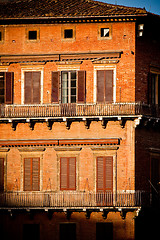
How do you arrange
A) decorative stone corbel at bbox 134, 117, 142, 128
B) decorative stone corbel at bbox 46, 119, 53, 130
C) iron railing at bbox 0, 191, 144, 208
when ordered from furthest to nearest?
decorative stone corbel at bbox 46, 119, 53, 130 < decorative stone corbel at bbox 134, 117, 142, 128 < iron railing at bbox 0, 191, 144, 208

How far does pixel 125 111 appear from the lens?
4219 centimetres

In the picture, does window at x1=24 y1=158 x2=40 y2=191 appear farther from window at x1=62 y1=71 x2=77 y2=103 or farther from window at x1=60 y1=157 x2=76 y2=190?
window at x1=62 y1=71 x2=77 y2=103

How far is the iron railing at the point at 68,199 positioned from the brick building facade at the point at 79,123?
0.06m

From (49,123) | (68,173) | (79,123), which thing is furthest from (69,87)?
(68,173)

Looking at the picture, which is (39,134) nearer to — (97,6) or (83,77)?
(83,77)

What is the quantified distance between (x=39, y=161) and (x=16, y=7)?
990 cm

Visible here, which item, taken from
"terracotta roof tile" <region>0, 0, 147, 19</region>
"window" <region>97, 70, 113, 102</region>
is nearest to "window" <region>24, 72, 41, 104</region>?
"terracotta roof tile" <region>0, 0, 147, 19</region>

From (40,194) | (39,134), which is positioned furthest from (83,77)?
(40,194)

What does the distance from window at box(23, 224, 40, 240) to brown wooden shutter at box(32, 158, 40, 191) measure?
83.4 inches

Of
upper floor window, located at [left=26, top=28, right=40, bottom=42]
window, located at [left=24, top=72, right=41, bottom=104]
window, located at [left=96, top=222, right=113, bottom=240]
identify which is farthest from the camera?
upper floor window, located at [left=26, top=28, right=40, bottom=42]

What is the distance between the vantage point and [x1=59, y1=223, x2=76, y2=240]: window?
42.5m

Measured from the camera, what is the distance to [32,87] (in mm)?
43875

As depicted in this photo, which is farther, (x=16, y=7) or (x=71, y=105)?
(x=16, y=7)

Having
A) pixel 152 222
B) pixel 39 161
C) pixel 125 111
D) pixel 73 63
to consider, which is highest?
pixel 73 63
